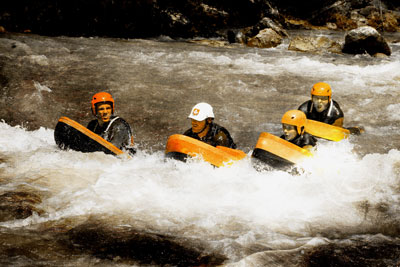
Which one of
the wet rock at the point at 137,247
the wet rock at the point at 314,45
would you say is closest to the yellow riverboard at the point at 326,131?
the wet rock at the point at 137,247

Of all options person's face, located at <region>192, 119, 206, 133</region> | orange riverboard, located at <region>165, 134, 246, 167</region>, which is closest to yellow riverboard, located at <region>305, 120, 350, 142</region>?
orange riverboard, located at <region>165, 134, 246, 167</region>

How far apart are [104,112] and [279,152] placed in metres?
2.51

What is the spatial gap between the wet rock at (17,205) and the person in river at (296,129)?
9.87 feet

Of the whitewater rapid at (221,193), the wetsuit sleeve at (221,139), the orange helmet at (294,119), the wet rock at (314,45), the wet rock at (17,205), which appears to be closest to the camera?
the wet rock at (17,205)

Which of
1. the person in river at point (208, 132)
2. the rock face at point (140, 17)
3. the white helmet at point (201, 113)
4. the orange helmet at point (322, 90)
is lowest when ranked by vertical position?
the person in river at point (208, 132)

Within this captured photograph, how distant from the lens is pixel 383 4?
21.8m

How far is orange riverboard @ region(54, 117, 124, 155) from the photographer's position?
5.71 metres

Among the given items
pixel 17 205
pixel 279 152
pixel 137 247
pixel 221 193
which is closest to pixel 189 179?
pixel 221 193

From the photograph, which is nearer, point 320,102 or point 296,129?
point 296,129

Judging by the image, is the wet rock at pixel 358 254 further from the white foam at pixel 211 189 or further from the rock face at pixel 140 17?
the rock face at pixel 140 17

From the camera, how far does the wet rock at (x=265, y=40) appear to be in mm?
14120

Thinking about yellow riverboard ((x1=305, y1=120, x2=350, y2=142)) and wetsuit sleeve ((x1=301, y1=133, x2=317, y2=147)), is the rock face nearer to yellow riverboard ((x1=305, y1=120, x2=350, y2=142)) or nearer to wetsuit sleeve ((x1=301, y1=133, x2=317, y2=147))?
yellow riverboard ((x1=305, y1=120, x2=350, y2=142))

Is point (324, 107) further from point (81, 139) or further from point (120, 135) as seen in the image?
point (81, 139)

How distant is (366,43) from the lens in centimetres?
1235
